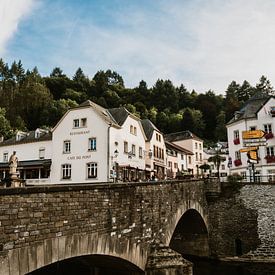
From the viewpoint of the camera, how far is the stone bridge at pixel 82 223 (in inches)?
252

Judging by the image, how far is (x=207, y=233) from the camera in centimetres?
2503

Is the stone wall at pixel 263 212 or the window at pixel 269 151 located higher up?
the window at pixel 269 151

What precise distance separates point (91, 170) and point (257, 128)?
59.3ft

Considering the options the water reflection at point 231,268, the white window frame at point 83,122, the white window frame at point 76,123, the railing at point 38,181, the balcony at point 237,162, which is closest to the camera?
the water reflection at point 231,268

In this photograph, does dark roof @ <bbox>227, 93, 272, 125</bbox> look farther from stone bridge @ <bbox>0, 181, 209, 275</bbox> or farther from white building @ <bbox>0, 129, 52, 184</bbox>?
stone bridge @ <bbox>0, 181, 209, 275</bbox>

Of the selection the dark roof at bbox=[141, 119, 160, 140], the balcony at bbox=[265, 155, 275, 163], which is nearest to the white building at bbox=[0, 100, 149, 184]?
the dark roof at bbox=[141, 119, 160, 140]

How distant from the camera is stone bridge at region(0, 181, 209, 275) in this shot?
640cm

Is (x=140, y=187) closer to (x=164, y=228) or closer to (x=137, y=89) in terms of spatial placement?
(x=164, y=228)

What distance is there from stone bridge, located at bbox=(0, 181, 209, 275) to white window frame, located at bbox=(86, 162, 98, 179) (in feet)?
53.6

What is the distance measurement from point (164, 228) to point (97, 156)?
57.9ft

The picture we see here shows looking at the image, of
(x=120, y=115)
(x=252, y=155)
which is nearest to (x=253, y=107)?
(x=252, y=155)

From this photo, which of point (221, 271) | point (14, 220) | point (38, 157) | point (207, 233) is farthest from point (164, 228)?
point (38, 157)

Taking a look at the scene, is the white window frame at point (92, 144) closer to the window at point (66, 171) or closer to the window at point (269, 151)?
the window at point (66, 171)

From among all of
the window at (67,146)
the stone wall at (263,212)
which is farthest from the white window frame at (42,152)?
the stone wall at (263,212)
